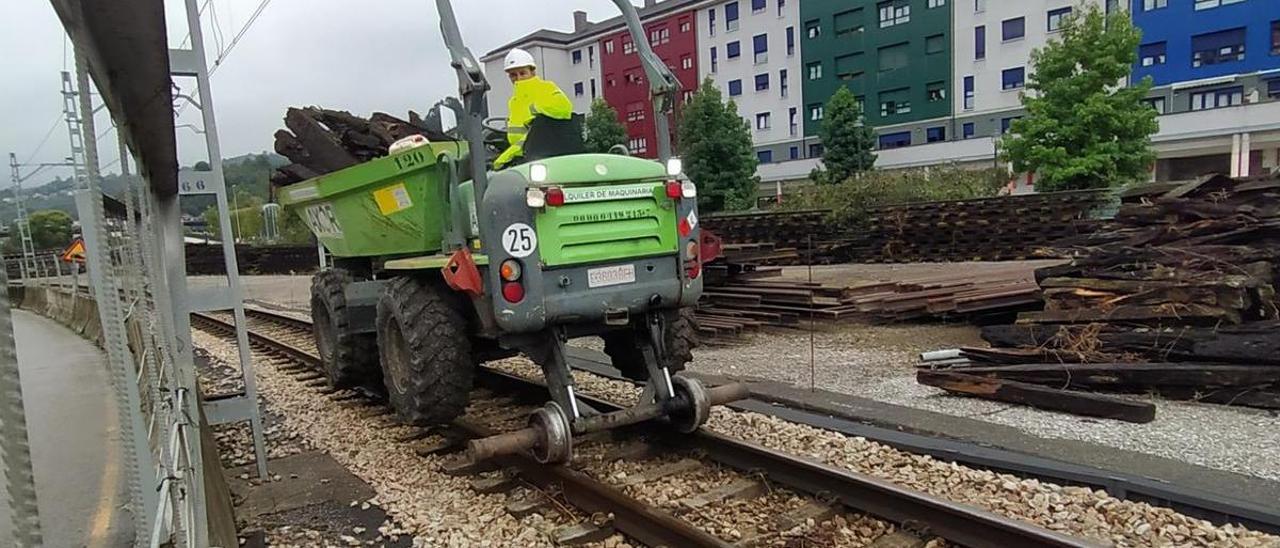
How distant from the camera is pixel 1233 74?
37906 mm

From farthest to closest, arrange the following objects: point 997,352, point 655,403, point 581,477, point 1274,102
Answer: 1. point 1274,102
2. point 997,352
3. point 655,403
4. point 581,477

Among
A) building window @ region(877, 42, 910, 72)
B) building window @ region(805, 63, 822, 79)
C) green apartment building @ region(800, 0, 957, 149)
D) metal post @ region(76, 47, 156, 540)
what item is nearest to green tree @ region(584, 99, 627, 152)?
green apartment building @ region(800, 0, 957, 149)

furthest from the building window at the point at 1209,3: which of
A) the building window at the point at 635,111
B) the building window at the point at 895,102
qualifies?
the building window at the point at 635,111

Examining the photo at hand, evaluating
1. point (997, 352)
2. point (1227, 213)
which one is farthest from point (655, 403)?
point (1227, 213)

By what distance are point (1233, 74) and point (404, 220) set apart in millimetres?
44510

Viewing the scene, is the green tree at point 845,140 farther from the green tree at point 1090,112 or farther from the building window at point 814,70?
the green tree at point 1090,112

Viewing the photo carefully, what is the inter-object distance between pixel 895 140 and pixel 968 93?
522 centimetres

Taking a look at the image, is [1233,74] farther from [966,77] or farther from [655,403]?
[655,403]

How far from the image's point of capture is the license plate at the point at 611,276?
5.21 metres

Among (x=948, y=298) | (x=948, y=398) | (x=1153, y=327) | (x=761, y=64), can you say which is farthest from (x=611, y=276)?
(x=761, y=64)

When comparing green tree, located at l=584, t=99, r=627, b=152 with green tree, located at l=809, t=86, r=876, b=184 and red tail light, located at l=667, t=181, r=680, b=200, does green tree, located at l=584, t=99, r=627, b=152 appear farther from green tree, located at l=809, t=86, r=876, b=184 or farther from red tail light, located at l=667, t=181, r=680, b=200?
red tail light, located at l=667, t=181, r=680, b=200

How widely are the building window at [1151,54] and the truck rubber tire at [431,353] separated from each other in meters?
45.1

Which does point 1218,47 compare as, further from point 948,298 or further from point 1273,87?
point 948,298

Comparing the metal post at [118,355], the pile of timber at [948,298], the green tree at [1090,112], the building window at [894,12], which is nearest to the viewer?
the metal post at [118,355]
